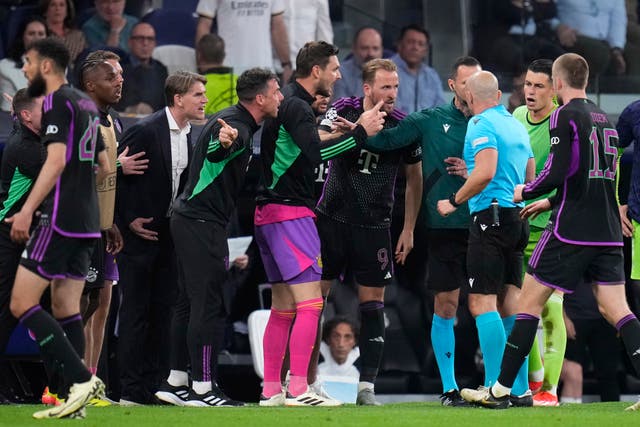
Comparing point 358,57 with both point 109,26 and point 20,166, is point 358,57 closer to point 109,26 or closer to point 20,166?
point 109,26

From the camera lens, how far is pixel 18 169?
824 cm

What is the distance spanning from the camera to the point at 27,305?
684 centimetres

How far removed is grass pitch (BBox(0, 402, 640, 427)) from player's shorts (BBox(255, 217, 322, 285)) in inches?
33.8

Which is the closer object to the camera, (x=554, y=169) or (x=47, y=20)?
(x=554, y=169)

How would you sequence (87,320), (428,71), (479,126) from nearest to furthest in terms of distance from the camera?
1. (479,126)
2. (87,320)
3. (428,71)

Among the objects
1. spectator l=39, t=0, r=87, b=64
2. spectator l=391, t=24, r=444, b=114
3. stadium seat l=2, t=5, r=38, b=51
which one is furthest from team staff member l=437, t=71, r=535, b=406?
stadium seat l=2, t=5, r=38, b=51

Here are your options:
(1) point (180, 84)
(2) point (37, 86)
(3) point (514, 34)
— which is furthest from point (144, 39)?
(2) point (37, 86)

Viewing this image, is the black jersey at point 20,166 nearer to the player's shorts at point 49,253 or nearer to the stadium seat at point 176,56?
the player's shorts at point 49,253

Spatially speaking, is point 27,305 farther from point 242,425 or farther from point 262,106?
point 262,106

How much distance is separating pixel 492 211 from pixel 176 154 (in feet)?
7.16

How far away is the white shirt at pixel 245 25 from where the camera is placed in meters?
11.9

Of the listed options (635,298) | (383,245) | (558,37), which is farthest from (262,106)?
(635,298)

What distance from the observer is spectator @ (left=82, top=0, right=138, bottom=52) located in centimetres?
1176

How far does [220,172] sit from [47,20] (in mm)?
4111
